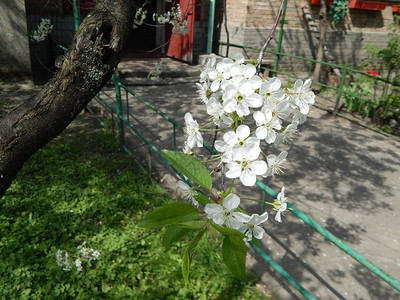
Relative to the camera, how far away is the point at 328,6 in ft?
30.8

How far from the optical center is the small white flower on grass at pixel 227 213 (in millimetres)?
970

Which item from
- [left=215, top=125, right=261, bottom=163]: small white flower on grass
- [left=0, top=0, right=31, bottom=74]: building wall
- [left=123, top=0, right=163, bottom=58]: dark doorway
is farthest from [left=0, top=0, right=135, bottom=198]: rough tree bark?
[left=123, top=0, right=163, bottom=58]: dark doorway

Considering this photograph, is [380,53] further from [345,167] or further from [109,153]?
[109,153]

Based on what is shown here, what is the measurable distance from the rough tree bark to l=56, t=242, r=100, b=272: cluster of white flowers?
1287 millimetres

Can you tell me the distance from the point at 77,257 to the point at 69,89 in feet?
5.91

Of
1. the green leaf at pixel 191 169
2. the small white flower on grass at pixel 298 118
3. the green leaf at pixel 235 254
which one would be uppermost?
the small white flower on grass at pixel 298 118

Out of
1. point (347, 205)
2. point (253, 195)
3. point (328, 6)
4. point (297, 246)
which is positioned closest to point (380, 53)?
point (328, 6)

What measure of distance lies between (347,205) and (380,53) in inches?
169

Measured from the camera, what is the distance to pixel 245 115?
104 centimetres

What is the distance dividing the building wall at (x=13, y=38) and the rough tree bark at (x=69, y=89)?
625 centimetres

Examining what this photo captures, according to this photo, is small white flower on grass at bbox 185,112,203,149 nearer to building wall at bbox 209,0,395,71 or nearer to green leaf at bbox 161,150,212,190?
green leaf at bbox 161,150,212,190

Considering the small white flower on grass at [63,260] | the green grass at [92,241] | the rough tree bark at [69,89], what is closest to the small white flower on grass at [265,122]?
the rough tree bark at [69,89]

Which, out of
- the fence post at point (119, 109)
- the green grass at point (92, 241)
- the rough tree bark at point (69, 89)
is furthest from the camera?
the fence post at point (119, 109)

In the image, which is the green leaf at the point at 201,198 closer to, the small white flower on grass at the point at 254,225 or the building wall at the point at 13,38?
the small white flower on grass at the point at 254,225
